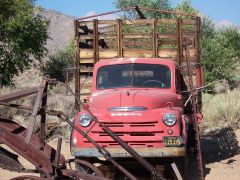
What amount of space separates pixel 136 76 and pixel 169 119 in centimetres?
159

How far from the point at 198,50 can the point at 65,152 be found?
158 inches

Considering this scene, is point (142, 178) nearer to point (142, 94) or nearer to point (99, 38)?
point (142, 94)

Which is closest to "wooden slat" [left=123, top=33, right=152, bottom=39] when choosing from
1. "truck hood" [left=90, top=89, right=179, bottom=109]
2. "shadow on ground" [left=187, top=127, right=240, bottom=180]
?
"truck hood" [left=90, top=89, right=179, bottom=109]

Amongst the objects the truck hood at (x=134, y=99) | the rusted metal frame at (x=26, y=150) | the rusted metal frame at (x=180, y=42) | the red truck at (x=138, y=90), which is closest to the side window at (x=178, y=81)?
the red truck at (x=138, y=90)

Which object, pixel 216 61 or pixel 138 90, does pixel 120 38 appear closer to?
pixel 138 90

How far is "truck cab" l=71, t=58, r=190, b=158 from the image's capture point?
7.16 m

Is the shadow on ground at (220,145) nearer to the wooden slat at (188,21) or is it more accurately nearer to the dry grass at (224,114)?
the dry grass at (224,114)

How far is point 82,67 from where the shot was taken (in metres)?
10.6

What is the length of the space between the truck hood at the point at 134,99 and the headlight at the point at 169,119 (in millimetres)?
447

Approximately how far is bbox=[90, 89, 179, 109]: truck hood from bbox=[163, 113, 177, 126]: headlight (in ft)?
1.47

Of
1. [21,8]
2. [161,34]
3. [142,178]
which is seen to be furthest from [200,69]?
[21,8]

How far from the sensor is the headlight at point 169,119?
723 cm

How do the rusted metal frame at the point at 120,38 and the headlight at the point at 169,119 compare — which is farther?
the rusted metal frame at the point at 120,38

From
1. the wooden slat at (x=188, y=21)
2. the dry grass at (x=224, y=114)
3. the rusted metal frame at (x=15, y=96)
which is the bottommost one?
the dry grass at (x=224, y=114)
